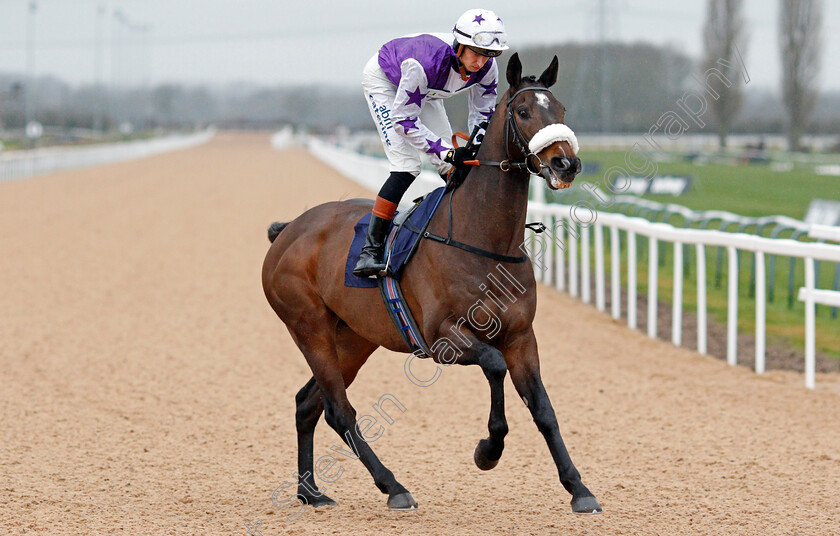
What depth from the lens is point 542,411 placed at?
13.1 feet

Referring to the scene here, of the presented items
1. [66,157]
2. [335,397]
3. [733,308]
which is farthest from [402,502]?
[66,157]

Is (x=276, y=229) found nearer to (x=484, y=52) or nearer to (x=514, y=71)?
(x=484, y=52)

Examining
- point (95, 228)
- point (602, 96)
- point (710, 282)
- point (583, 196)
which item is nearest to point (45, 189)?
point (95, 228)

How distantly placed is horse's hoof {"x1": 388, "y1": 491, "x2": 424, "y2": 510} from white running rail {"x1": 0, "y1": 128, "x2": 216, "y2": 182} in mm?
25983

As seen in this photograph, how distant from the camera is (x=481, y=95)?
452 cm

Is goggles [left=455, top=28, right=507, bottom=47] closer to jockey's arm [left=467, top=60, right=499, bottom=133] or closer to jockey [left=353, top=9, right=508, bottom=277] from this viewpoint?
jockey [left=353, top=9, right=508, bottom=277]

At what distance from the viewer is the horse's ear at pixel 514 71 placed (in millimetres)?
3930

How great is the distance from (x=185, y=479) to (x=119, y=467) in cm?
42

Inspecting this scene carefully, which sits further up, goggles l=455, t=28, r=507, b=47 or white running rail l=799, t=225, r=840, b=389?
goggles l=455, t=28, r=507, b=47

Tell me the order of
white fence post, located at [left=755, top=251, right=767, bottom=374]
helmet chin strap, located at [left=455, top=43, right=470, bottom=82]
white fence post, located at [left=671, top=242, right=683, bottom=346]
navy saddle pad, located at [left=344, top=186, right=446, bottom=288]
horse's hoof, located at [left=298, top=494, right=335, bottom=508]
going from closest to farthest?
helmet chin strap, located at [left=455, top=43, right=470, bottom=82], navy saddle pad, located at [left=344, top=186, right=446, bottom=288], horse's hoof, located at [left=298, top=494, right=335, bottom=508], white fence post, located at [left=755, top=251, right=767, bottom=374], white fence post, located at [left=671, top=242, right=683, bottom=346]

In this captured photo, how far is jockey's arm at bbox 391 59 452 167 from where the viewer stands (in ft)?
14.1

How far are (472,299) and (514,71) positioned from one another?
91 cm

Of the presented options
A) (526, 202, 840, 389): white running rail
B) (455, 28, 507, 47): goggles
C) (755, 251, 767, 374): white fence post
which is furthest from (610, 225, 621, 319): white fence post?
(455, 28, 507, 47): goggles

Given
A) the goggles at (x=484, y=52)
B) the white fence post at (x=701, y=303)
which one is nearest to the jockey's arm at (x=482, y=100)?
the goggles at (x=484, y=52)
